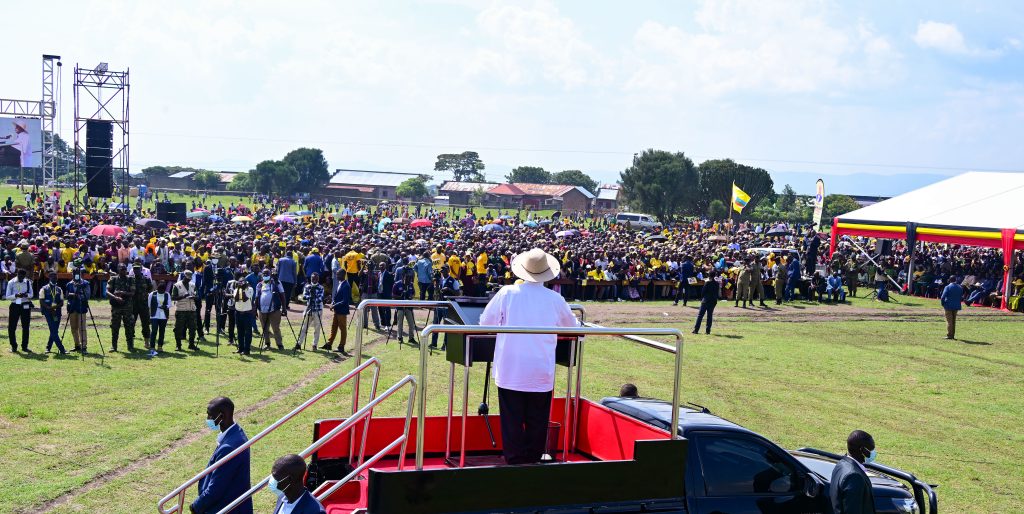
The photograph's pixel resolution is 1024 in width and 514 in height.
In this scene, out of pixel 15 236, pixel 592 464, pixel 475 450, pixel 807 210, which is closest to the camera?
pixel 592 464

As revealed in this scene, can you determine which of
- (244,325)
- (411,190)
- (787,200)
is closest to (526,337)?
(244,325)

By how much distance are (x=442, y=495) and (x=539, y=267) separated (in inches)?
75.6

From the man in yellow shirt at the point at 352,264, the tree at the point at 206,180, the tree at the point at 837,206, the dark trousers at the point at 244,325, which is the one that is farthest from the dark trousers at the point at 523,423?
the tree at the point at 206,180

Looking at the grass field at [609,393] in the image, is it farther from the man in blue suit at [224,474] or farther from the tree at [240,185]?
the tree at [240,185]

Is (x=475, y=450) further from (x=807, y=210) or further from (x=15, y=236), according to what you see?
(x=807, y=210)

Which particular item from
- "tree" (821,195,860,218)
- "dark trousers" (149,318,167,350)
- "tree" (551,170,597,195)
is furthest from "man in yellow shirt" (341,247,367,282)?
"tree" (551,170,597,195)

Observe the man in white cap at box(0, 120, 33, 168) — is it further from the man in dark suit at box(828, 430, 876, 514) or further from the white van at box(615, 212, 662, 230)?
the man in dark suit at box(828, 430, 876, 514)

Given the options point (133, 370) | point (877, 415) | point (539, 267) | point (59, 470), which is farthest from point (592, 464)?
point (133, 370)

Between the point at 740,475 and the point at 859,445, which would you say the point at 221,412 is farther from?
the point at 859,445

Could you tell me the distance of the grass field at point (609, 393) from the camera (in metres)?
9.75

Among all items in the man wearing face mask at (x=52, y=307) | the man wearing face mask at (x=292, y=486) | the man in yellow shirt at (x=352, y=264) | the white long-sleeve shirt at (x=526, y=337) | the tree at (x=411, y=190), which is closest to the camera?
the man wearing face mask at (x=292, y=486)

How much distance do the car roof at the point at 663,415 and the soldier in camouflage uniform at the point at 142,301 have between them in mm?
11734

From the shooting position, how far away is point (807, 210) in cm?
10338

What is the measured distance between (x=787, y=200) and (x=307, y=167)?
61699mm
